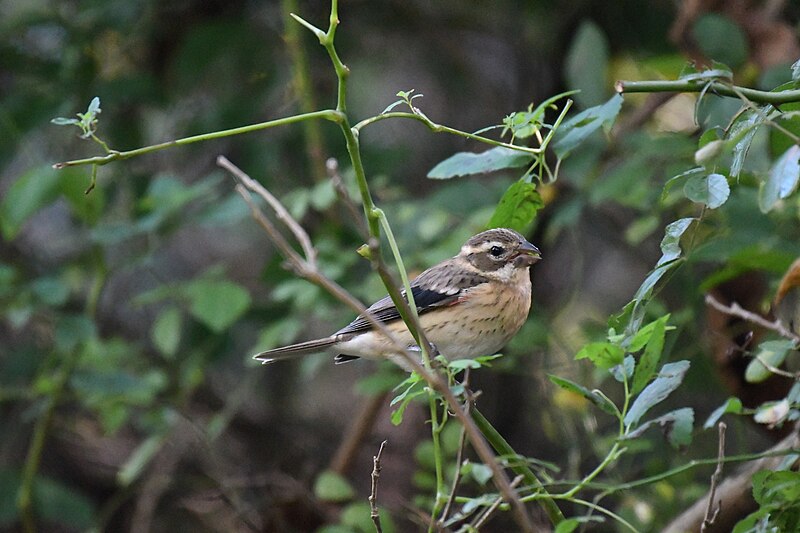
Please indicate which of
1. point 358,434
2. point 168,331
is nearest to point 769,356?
point 168,331

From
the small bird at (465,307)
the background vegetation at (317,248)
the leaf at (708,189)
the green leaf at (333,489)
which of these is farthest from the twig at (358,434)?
the leaf at (708,189)

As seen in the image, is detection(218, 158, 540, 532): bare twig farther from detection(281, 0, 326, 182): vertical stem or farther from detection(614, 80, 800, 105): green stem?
detection(281, 0, 326, 182): vertical stem

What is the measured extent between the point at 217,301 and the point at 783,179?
9.42 ft

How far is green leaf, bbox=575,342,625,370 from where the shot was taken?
1.97 metres

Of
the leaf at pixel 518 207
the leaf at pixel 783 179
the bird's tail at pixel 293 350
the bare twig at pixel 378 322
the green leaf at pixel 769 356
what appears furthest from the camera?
the bird's tail at pixel 293 350

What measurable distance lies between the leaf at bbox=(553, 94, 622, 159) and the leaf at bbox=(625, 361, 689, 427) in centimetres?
55

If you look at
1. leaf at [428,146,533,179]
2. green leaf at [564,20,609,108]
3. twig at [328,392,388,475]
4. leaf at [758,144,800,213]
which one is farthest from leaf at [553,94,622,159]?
twig at [328,392,388,475]

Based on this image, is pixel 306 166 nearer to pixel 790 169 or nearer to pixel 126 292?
pixel 126 292

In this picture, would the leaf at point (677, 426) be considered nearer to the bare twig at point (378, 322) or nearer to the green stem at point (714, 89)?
the bare twig at point (378, 322)

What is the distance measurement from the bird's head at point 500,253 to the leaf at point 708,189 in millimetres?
1754

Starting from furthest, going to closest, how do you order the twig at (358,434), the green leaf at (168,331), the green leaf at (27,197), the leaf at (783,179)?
the twig at (358,434)
the green leaf at (168,331)
the green leaf at (27,197)
the leaf at (783,179)

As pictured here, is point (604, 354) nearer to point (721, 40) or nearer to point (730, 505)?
point (730, 505)

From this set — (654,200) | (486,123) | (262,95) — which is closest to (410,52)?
(486,123)

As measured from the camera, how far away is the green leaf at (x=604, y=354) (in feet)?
6.46
